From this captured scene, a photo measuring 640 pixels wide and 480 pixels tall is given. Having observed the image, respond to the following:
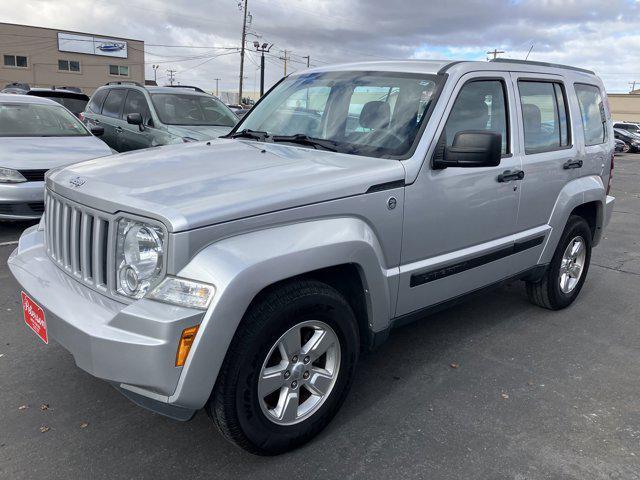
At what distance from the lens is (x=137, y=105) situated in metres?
9.27

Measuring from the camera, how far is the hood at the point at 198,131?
828cm

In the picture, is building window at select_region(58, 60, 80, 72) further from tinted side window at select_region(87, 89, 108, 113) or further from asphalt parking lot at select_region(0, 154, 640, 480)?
asphalt parking lot at select_region(0, 154, 640, 480)

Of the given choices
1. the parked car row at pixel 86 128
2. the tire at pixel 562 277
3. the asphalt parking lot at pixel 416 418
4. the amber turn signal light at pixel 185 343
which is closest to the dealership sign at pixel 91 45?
the parked car row at pixel 86 128

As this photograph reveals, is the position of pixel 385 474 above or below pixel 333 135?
below

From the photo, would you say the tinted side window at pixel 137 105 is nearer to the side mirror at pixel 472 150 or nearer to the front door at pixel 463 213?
the front door at pixel 463 213

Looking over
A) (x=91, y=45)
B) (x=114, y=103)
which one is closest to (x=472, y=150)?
(x=114, y=103)

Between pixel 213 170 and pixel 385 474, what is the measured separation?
170cm

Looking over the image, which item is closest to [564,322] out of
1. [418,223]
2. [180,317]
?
[418,223]

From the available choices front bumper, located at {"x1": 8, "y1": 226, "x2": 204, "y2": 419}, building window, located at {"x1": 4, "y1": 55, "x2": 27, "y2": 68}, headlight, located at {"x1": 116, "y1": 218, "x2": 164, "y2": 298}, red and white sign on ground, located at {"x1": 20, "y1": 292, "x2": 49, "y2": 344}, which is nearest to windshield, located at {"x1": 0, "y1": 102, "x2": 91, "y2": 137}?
red and white sign on ground, located at {"x1": 20, "y1": 292, "x2": 49, "y2": 344}

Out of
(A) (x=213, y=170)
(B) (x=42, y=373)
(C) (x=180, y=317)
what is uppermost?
(A) (x=213, y=170)

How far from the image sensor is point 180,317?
6.93ft

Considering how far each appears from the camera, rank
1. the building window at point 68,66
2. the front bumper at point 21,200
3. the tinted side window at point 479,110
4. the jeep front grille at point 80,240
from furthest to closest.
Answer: the building window at point 68,66 → the front bumper at point 21,200 → the tinted side window at point 479,110 → the jeep front grille at point 80,240

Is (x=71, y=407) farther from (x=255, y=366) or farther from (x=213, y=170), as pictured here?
(x=213, y=170)

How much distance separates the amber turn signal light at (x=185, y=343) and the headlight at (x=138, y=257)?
26 centimetres
